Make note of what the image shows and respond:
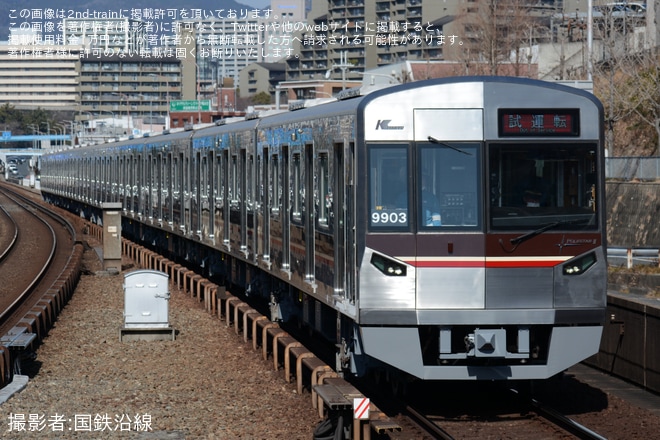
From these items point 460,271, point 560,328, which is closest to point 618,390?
point 560,328

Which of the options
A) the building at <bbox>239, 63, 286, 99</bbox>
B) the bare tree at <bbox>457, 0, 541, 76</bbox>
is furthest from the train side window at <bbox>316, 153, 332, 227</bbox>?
the building at <bbox>239, 63, 286, 99</bbox>

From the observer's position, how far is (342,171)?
422 inches

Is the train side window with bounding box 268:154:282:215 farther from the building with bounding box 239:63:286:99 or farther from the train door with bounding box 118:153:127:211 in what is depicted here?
the building with bounding box 239:63:286:99

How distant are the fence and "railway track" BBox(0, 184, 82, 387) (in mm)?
14659

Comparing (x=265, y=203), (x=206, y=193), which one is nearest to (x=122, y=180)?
(x=206, y=193)

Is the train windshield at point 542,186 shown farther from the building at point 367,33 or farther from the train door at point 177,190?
the building at point 367,33

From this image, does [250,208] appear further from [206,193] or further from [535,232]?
[535,232]

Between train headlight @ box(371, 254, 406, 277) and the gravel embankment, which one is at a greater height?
train headlight @ box(371, 254, 406, 277)

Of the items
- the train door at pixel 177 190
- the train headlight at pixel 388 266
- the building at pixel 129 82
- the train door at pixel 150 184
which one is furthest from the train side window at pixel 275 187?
the building at pixel 129 82

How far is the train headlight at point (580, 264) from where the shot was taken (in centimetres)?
999

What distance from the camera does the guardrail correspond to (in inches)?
781

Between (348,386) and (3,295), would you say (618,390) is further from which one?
(3,295)

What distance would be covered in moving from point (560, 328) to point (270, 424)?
2631 mm

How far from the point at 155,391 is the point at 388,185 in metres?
3.56
